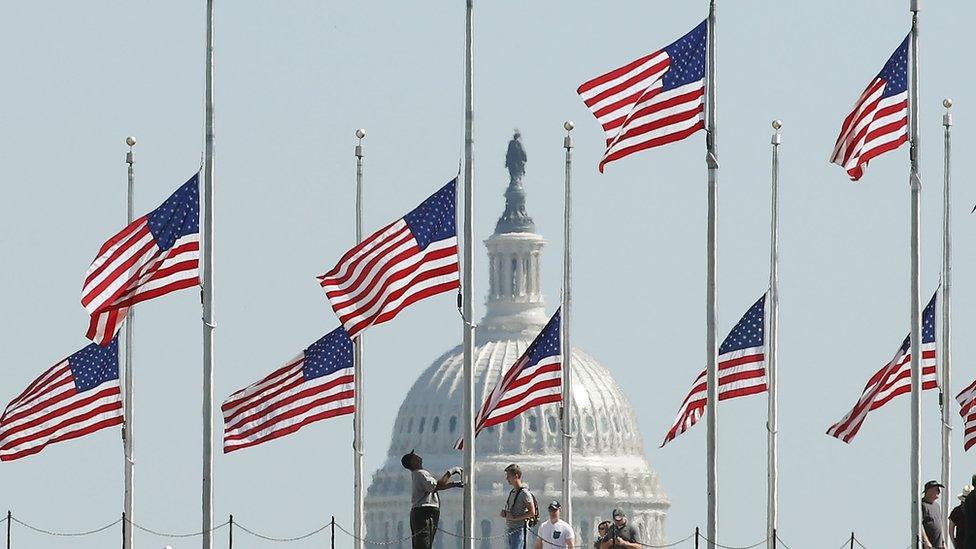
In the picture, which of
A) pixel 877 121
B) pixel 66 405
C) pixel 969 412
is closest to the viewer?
pixel 877 121

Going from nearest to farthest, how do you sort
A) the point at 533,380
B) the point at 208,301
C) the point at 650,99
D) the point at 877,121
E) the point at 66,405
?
the point at 650,99 < the point at 877,121 < the point at 208,301 < the point at 66,405 < the point at 533,380

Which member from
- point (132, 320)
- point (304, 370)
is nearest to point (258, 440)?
point (304, 370)

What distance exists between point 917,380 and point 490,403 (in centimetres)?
1269

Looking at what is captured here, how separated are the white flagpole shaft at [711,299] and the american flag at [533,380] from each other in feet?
39.2

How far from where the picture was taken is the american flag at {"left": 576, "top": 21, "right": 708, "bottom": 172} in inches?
2537

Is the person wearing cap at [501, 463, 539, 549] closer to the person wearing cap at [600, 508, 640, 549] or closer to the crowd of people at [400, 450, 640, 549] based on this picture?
the crowd of people at [400, 450, 640, 549]

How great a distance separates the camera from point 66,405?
72812mm

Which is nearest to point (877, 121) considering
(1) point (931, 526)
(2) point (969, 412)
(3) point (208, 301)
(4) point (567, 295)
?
(1) point (931, 526)

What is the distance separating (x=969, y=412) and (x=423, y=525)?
17.5 meters

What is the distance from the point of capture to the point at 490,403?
7912 cm

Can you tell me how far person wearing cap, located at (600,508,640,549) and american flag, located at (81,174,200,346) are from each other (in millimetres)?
8218

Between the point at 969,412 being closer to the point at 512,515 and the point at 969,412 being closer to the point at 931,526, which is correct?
the point at 931,526

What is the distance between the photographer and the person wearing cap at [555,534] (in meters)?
66.1

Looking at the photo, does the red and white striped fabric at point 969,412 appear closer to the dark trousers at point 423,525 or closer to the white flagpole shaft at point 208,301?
the dark trousers at point 423,525
